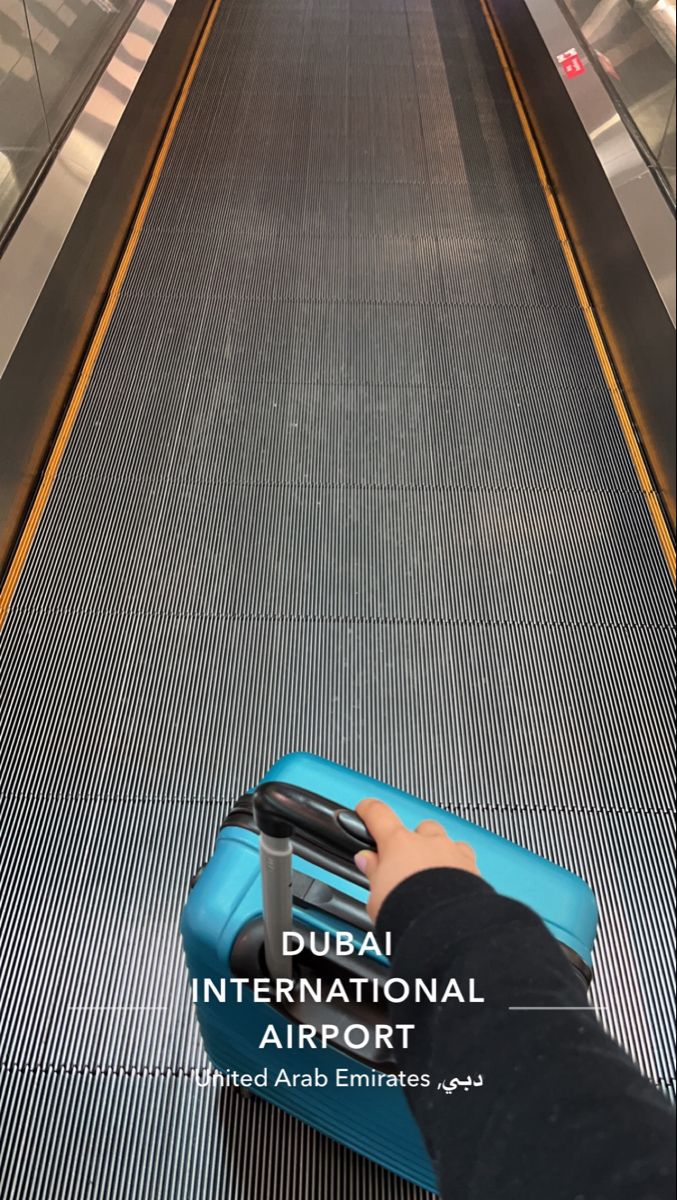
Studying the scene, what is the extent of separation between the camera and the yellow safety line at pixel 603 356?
3785 mm

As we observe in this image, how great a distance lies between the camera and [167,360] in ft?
14.6

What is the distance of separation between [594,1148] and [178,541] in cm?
308

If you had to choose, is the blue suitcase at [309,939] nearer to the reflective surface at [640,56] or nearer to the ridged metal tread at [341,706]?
the ridged metal tread at [341,706]

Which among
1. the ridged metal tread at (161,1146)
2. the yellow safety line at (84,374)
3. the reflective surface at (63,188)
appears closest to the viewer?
the ridged metal tread at (161,1146)

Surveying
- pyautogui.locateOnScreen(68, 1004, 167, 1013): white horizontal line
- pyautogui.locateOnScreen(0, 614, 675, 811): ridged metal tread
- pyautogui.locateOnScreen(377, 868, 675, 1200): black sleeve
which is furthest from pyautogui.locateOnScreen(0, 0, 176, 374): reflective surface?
pyautogui.locateOnScreen(377, 868, 675, 1200): black sleeve

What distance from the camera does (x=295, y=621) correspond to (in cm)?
345

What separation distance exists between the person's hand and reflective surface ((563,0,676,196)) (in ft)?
11.6

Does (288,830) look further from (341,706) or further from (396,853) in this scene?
(341,706)

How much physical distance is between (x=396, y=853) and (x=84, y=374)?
372 centimetres

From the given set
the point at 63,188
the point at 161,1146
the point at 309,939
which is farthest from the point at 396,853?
the point at 63,188

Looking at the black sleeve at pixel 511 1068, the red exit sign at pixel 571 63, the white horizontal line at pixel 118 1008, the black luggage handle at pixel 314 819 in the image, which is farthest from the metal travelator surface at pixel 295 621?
the black sleeve at pixel 511 1068

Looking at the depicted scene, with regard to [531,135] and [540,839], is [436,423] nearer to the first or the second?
[540,839]

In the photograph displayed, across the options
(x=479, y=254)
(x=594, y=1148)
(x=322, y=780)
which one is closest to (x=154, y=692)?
(x=322, y=780)

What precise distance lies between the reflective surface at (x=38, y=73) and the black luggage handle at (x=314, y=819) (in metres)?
3.56
